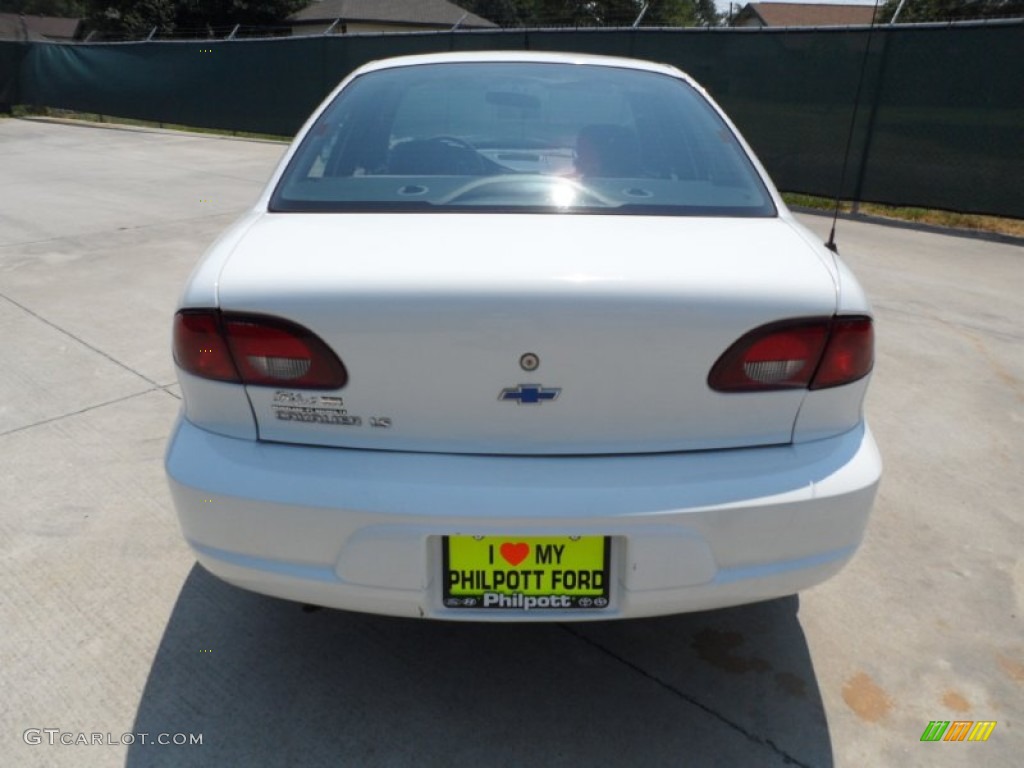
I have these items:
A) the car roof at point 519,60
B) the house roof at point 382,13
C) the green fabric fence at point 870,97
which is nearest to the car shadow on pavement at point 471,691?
the car roof at point 519,60

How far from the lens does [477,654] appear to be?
2.27 meters

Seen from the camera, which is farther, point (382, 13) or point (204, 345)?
point (382, 13)

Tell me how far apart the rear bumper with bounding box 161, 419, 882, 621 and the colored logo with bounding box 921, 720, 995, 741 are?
1.94ft

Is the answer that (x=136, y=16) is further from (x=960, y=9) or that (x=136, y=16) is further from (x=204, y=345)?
(x=204, y=345)

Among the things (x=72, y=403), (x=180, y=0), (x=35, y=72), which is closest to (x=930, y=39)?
(x=72, y=403)

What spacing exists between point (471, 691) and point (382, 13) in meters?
50.7

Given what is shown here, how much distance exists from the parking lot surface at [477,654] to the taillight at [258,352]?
88 cm

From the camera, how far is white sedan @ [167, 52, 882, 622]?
167 centimetres

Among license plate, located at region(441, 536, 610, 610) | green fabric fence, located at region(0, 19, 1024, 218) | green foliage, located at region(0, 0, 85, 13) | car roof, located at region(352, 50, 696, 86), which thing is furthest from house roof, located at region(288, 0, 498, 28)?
green foliage, located at region(0, 0, 85, 13)

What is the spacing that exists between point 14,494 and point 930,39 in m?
8.93

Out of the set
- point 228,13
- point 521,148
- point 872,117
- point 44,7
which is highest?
point 521,148

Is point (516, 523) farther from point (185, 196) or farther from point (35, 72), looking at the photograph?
point (35, 72)

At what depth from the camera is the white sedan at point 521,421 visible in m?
1.67

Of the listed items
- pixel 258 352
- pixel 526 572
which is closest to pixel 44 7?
pixel 258 352
